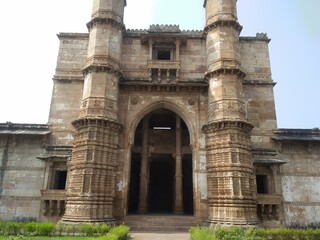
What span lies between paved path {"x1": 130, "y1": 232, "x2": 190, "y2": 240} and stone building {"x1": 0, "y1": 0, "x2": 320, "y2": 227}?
1927mm

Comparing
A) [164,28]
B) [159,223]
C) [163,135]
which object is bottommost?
[159,223]

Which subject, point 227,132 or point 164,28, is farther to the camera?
point 164,28

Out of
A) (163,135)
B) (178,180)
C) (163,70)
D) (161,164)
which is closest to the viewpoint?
(178,180)

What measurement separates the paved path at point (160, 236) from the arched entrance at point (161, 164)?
10.1 ft

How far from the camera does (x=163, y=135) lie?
69.3ft

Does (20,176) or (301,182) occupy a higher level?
(20,176)

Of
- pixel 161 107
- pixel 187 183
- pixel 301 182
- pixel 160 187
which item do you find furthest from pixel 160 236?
pixel 160 187

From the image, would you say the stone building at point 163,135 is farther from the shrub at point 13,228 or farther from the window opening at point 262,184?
the shrub at point 13,228

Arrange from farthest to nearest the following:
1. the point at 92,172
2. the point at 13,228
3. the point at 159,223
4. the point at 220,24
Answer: the point at 220,24
the point at 159,223
the point at 92,172
the point at 13,228

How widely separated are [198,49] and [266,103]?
20.0 ft

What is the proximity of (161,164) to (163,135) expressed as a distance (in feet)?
20.9

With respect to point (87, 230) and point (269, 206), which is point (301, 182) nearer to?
point (269, 206)

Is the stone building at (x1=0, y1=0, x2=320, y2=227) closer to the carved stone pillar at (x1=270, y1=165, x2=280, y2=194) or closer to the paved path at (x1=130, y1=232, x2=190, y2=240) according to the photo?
the carved stone pillar at (x1=270, y1=165, x2=280, y2=194)

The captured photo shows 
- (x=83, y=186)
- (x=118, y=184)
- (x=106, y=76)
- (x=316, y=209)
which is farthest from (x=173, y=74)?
(x=316, y=209)
